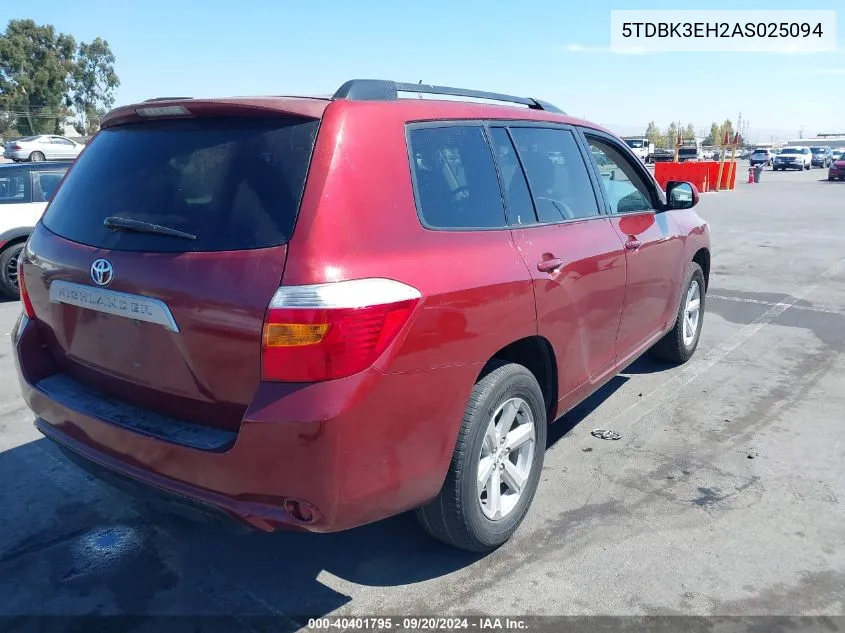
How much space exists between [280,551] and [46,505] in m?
1.29

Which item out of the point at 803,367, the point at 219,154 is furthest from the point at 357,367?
the point at 803,367

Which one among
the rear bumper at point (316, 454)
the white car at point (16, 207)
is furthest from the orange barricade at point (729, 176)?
the rear bumper at point (316, 454)

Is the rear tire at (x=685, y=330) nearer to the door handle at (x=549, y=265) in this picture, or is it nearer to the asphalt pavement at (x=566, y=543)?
the asphalt pavement at (x=566, y=543)

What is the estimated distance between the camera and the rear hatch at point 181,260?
2.35 meters

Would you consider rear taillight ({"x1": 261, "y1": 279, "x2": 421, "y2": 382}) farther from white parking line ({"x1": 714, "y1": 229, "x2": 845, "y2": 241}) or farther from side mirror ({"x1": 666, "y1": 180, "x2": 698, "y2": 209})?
white parking line ({"x1": 714, "y1": 229, "x2": 845, "y2": 241})

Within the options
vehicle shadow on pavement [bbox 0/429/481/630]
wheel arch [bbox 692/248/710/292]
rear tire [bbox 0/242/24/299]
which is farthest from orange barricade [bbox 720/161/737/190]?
vehicle shadow on pavement [bbox 0/429/481/630]

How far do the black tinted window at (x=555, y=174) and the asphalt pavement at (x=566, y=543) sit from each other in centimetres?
142

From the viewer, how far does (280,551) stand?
3.18m

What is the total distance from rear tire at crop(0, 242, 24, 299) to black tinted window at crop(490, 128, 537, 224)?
692 centimetres

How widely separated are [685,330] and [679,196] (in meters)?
1.20

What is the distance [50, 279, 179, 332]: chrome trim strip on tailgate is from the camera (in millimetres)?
2461

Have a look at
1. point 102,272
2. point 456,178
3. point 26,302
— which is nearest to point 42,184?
point 26,302

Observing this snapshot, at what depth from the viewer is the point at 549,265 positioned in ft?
10.7

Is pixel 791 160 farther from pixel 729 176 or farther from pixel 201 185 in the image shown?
pixel 201 185
